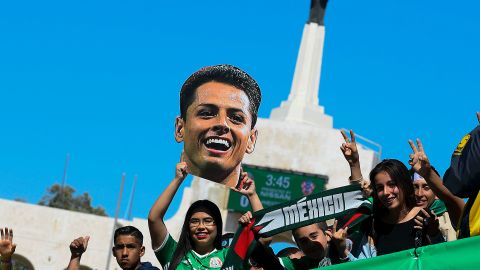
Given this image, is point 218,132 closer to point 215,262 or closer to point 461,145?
point 215,262

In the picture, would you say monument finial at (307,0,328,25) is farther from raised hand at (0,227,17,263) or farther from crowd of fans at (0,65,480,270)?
raised hand at (0,227,17,263)

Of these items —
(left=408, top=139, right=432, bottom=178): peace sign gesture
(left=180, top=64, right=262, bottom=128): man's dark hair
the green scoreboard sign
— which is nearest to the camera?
(left=408, top=139, right=432, bottom=178): peace sign gesture

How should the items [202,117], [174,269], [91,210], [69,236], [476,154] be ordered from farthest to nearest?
[91,210] → [69,236] → [202,117] → [174,269] → [476,154]

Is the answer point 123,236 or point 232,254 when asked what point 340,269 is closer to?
point 232,254

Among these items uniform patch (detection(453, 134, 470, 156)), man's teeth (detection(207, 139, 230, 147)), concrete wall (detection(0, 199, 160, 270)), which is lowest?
uniform patch (detection(453, 134, 470, 156))

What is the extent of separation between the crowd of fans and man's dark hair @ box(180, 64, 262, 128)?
2.07 metres

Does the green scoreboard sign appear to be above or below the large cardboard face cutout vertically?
above

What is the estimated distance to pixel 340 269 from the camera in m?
6.83

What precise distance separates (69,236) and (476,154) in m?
32.1

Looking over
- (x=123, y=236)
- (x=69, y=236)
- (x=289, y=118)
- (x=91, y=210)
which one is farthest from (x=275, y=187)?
(x=123, y=236)

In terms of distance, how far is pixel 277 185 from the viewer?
128 ft

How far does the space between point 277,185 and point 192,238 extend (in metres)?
30.8

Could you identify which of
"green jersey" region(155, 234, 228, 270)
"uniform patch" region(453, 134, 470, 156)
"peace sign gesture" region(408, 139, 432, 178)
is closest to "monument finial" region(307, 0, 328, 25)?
"green jersey" region(155, 234, 228, 270)

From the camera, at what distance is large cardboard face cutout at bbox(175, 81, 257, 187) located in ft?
35.2
